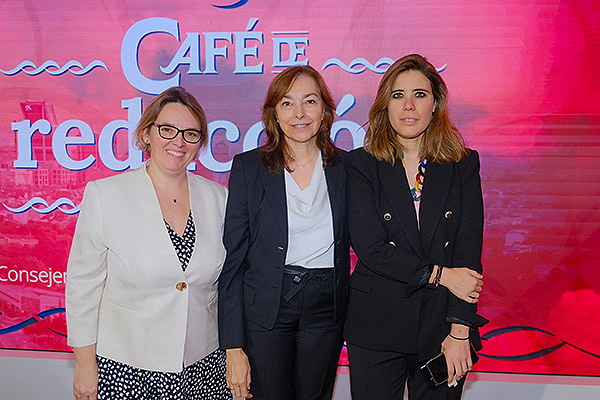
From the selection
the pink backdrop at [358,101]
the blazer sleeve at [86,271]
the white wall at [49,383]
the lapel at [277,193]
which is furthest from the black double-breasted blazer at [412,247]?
the white wall at [49,383]

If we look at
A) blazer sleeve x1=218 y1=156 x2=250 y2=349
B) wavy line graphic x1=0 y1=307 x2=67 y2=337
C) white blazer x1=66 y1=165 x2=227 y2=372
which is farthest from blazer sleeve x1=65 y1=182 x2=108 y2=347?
wavy line graphic x1=0 y1=307 x2=67 y2=337

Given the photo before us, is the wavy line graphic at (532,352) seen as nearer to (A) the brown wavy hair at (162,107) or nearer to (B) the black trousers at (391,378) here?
(B) the black trousers at (391,378)

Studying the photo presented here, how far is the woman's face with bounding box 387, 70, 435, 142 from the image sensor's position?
1.94 meters

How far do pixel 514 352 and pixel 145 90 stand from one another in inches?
113

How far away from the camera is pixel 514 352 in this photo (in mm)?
3217

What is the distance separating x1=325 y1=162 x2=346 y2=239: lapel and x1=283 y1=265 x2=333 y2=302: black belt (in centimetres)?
17

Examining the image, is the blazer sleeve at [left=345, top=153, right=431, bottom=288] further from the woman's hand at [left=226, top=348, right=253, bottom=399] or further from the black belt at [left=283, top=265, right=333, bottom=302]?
the woman's hand at [left=226, top=348, right=253, bottom=399]

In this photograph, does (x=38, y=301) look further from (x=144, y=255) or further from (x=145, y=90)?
(x=144, y=255)

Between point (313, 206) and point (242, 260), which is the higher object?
point (313, 206)

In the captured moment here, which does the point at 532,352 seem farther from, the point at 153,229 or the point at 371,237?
the point at 153,229

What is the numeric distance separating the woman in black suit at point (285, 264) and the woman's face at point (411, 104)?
316 millimetres

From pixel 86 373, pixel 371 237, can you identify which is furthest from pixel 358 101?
pixel 86 373

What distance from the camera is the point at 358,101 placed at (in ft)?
10.4

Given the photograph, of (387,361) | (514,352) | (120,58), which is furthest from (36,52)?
(514,352)
